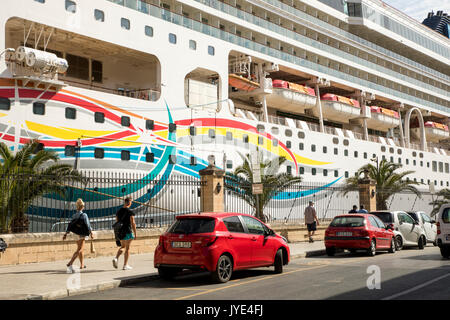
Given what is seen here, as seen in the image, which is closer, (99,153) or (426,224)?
(99,153)

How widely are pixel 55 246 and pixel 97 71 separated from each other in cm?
1409

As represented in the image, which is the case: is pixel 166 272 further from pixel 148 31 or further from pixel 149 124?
pixel 148 31

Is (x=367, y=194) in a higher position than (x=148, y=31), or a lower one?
lower

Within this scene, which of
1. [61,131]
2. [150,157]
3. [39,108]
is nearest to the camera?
[39,108]

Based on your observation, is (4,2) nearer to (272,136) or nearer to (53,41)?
(53,41)

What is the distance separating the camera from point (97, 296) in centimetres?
909

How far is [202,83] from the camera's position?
26.8 metres

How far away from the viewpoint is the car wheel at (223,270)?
10180mm

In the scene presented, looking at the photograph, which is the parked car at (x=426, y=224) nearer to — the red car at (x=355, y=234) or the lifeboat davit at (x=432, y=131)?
the red car at (x=355, y=234)

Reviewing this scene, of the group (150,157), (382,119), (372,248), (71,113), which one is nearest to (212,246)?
(372,248)

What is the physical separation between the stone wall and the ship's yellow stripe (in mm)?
5765

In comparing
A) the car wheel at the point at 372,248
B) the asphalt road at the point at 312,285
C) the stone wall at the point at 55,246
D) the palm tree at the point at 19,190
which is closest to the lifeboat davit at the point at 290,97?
the car wheel at the point at 372,248
